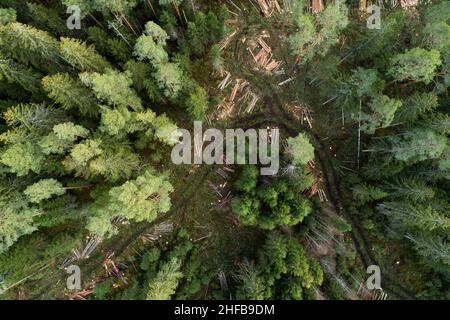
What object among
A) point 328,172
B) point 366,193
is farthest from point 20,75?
point 366,193

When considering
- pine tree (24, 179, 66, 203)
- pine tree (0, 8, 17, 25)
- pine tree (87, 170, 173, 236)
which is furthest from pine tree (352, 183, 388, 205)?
pine tree (0, 8, 17, 25)

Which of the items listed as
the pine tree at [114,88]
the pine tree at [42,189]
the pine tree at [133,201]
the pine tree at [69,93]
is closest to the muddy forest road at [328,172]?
the pine tree at [114,88]

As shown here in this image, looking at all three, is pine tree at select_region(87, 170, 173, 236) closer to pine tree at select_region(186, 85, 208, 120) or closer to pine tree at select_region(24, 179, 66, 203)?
pine tree at select_region(24, 179, 66, 203)

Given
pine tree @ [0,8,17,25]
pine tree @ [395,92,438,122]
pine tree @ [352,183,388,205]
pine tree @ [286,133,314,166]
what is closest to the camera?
pine tree @ [0,8,17,25]

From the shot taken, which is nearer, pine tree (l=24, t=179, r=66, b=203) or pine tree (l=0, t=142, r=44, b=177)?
pine tree (l=0, t=142, r=44, b=177)

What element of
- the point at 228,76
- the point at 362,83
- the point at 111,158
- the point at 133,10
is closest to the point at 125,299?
the point at 111,158

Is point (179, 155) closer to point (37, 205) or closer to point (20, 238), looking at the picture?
point (37, 205)

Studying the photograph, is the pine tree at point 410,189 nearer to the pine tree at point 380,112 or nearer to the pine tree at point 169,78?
the pine tree at point 380,112

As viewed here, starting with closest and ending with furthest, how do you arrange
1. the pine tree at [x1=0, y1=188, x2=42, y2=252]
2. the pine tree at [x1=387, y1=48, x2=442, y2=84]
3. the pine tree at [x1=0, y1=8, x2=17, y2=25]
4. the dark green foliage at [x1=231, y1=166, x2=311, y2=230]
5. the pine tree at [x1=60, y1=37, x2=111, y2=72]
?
the pine tree at [x1=60, y1=37, x2=111, y2=72] < the pine tree at [x1=0, y1=8, x2=17, y2=25] < the pine tree at [x1=0, y1=188, x2=42, y2=252] < the pine tree at [x1=387, y1=48, x2=442, y2=84] < the dark green foliage at [x1=231, y1=166, x2=311, y2=230]
